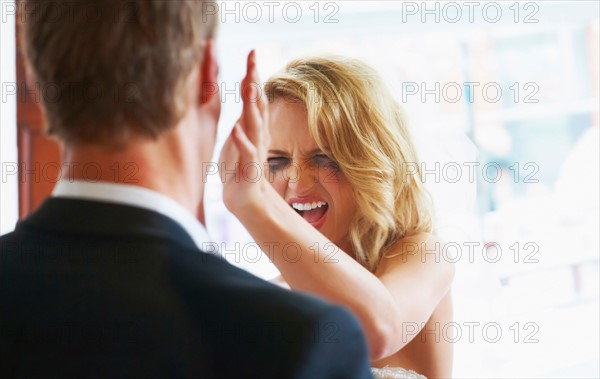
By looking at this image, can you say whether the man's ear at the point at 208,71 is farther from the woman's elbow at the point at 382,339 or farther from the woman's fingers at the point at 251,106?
the woman's elbow at the point at 382,339

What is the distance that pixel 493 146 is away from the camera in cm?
326

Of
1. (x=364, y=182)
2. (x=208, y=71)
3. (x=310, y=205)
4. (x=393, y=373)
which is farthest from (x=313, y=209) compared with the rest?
(x=208, y=71)

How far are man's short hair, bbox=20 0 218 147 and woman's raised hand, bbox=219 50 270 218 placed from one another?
19 centimetres

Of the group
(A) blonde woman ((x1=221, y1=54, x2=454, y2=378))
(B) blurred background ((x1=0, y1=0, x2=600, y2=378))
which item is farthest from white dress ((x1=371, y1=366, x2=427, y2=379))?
(B) blurred background ((x1=0, y1=0, x2=600, y2=378))

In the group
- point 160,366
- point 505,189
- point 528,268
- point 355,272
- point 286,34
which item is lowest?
point 160,366

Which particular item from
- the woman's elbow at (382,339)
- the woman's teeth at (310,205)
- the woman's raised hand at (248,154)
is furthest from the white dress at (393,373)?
the woman's raised hand at (248,154)

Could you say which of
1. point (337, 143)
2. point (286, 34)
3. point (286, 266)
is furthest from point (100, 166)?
point (286, 34)

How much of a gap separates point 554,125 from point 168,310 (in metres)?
3.38

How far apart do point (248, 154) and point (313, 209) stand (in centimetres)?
52

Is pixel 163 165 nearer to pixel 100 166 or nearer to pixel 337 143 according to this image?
pixel 100 166

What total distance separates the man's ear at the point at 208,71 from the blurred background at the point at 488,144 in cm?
114

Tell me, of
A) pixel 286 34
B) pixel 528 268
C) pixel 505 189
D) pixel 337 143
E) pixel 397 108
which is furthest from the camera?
pixel 505 189

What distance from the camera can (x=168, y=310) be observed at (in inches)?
23.4

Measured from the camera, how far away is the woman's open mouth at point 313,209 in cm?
136
